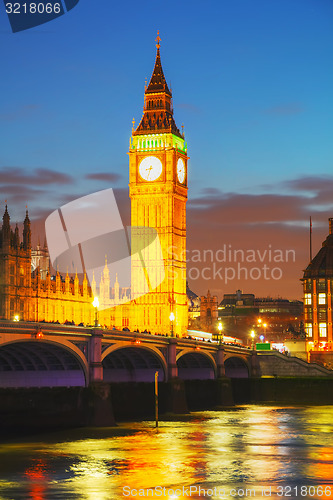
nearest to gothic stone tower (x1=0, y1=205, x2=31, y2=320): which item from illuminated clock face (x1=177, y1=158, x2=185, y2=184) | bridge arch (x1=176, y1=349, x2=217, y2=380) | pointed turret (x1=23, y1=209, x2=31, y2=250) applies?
pointed turret (x1=23, y1=209, x2=31, y2=250)

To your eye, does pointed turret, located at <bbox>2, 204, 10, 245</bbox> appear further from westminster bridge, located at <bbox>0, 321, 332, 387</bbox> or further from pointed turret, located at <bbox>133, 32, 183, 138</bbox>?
pointed turret, located at <bbox>133, 32, 183, 138</bbox>

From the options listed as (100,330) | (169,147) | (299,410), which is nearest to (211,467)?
(100,330)

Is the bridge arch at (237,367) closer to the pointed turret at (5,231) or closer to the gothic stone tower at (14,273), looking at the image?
the gothic stone tower at (14,273)

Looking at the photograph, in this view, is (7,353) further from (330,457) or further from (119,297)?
(119,297)

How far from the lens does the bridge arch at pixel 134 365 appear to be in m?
89.4

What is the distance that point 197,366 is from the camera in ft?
363

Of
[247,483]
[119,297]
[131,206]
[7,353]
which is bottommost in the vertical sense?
[247,483]

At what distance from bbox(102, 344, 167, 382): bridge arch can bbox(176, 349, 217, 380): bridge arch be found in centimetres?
1313

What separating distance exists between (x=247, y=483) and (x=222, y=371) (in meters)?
62.0

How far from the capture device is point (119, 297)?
575 feet

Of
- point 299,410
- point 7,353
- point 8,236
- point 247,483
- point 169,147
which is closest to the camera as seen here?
point 247,483

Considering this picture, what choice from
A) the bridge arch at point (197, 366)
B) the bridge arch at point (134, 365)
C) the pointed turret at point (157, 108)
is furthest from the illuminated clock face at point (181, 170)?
the bridge arch at point (134, 365)

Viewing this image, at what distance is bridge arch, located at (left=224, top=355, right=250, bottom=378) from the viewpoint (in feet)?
403
